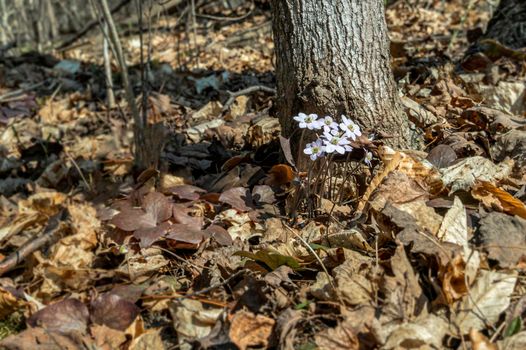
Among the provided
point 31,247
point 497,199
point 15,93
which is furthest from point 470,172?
point 15,93

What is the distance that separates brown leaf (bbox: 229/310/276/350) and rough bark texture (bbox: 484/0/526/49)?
3.17m

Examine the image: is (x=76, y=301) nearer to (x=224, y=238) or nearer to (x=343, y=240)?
A: (x=224, y=238)

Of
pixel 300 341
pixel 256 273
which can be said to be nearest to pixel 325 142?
pixel 256 273

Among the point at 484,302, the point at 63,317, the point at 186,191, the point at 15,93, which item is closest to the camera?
the point at 484,302

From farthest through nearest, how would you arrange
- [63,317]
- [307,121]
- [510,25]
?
[510,25] < [307,121] < [63,317]

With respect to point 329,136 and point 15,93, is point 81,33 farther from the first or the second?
point 329,136

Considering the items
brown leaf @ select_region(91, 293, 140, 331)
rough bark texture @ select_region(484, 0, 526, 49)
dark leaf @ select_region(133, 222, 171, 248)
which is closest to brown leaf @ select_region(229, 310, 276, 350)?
brown leaf @ select_region(91, 293, 140, 331)

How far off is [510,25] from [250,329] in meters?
3.42

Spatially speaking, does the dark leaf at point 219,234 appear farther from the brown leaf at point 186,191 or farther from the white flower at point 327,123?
the white flower at point 327,123

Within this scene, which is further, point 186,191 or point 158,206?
point 186,191

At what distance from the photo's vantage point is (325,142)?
1.99 metres

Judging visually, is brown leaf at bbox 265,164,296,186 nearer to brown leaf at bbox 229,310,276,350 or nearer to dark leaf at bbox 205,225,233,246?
dark leaf at bbox 205,225,233,246

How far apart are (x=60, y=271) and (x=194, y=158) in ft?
3.50

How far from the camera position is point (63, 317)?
5.93ft
